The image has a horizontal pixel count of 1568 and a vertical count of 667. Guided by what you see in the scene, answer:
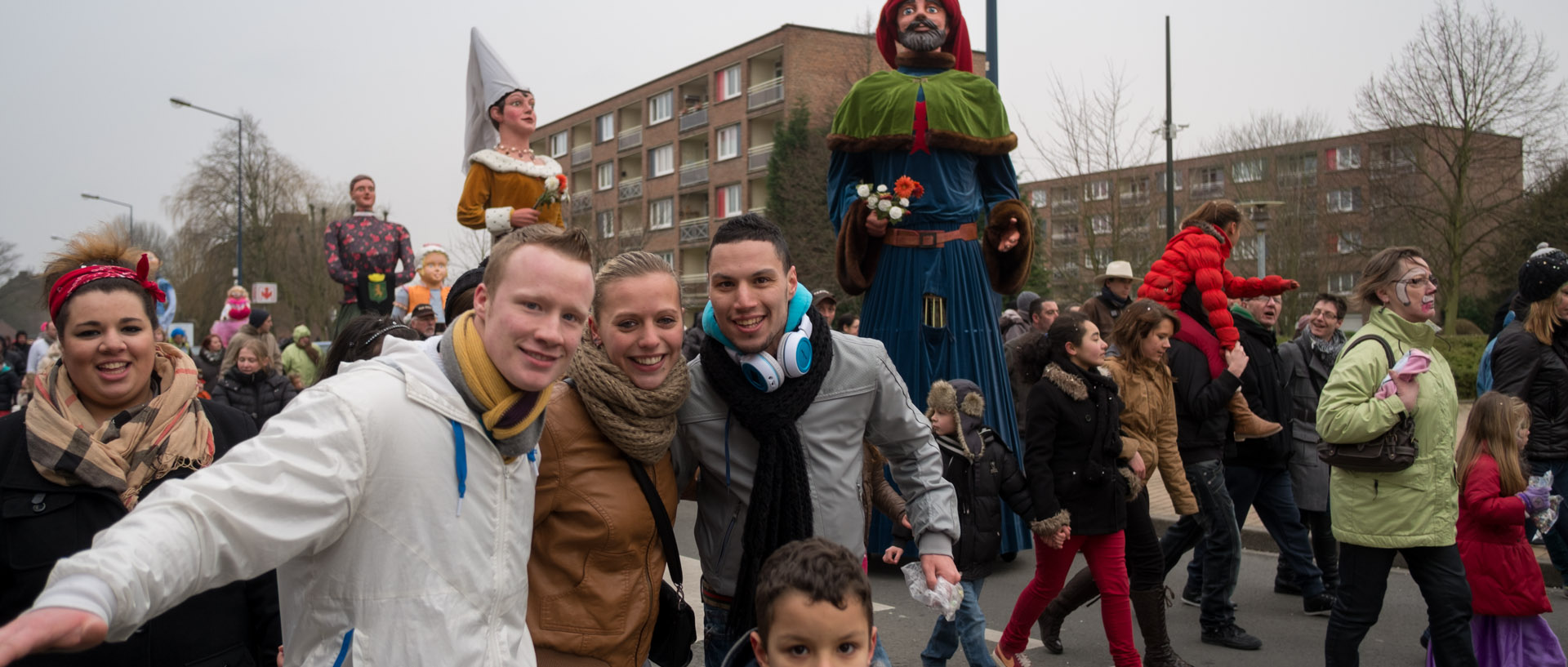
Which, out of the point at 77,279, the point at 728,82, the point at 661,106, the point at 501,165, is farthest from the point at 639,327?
the point at 661,106

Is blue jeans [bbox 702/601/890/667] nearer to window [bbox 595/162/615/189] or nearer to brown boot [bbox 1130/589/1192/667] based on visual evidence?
brown boot [bbox 1130/589/1192/667]

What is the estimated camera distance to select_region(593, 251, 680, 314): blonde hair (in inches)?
113

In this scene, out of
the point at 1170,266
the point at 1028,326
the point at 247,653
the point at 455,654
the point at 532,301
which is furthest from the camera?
the point at 1028,326

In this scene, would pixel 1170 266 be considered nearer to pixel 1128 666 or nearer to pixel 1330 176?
pixel 1128 666

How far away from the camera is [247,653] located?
291 centimetres

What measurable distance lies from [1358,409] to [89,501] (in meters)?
4.43

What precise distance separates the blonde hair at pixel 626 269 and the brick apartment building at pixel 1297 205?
58.7ft

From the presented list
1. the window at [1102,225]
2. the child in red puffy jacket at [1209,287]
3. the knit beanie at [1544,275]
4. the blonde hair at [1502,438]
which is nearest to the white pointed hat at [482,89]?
the child in red puffy jacket at [1209,287]

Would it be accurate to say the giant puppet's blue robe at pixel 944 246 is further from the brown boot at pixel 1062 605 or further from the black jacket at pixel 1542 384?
the black jacket at pixel 1542 384

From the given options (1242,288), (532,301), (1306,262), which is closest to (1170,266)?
(1242,288)

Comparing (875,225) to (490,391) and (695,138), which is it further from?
(695,138)

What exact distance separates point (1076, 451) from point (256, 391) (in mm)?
6211

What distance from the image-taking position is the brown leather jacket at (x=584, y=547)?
8.80ft

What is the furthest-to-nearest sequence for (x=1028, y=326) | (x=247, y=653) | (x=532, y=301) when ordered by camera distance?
(x=1028, y=326) < (x=247, y=653) < (x=532, y=301)
